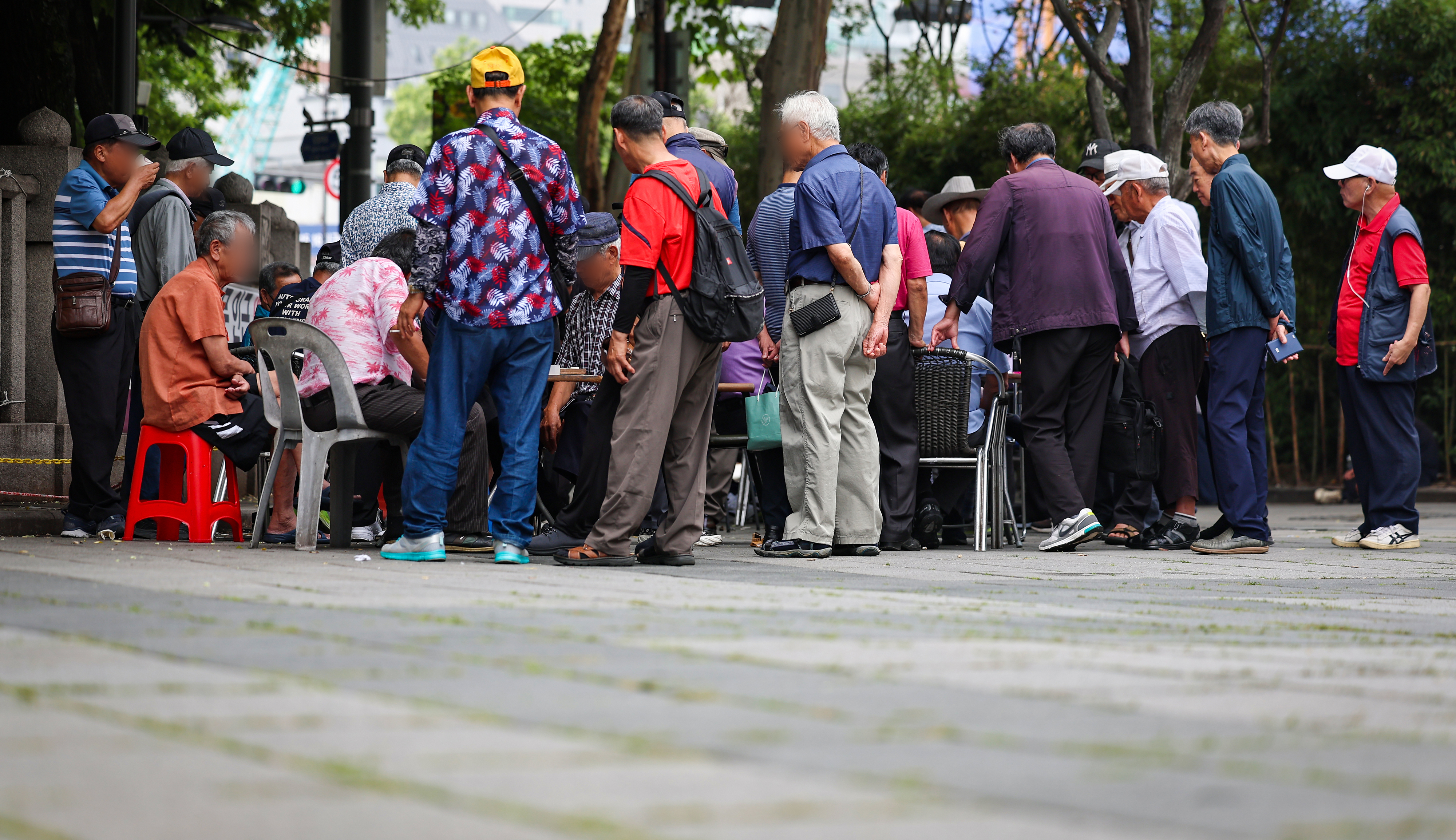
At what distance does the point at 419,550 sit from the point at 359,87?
10.5 metres

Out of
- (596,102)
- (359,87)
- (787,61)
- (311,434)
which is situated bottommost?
(311,434)

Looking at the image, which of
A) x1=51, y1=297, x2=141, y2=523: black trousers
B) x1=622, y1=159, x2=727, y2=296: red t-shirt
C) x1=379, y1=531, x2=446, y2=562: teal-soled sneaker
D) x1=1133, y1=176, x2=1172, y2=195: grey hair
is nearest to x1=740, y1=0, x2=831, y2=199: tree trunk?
x1=1133, y1=176, x2=1172, y2=195: grey hair

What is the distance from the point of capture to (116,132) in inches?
323

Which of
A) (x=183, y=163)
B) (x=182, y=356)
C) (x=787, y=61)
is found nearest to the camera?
(x=182, y=356)

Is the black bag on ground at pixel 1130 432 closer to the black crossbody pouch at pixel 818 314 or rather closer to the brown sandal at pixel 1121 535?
the brown sandal at pixel 1121 535

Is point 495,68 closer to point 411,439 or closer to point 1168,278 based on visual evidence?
point 411,439

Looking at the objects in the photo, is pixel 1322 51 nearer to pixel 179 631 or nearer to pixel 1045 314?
pixel 1045 314

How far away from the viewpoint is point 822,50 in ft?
44.5

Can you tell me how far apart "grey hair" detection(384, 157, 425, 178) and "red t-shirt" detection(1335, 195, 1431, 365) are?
4821 millimetres

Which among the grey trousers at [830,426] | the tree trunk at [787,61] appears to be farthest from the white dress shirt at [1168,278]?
the tree trunk at [787,61]

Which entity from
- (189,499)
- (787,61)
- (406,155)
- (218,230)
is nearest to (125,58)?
(787,61)

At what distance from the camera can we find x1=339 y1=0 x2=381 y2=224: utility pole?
16141 millimetres

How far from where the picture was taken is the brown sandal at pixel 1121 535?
28.0 ft

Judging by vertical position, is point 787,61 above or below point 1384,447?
above
